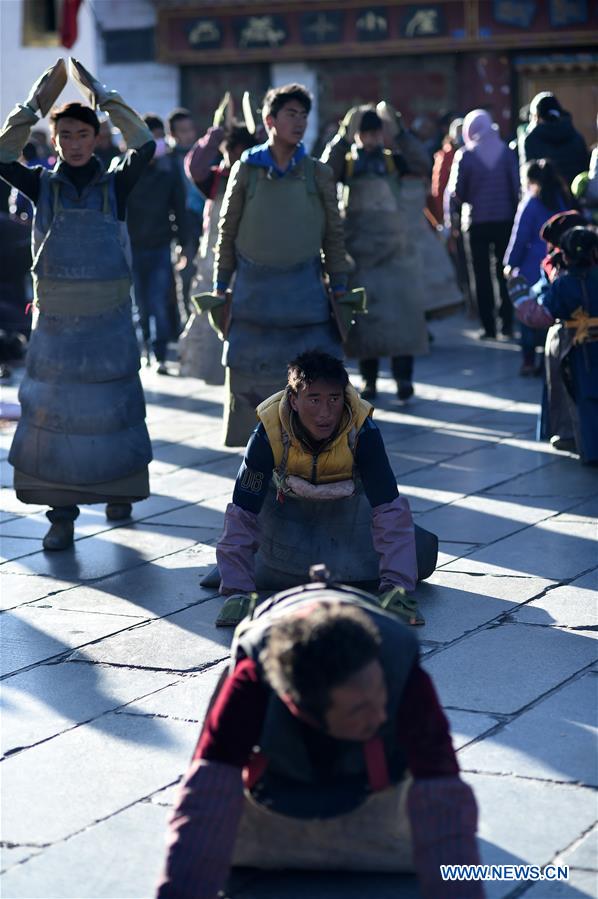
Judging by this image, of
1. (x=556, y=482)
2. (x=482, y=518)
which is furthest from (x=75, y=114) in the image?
(x=556, y=482)

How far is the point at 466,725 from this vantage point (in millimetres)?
4297

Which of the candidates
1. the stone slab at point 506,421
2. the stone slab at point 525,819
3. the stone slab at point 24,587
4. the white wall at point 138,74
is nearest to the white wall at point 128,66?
the white wall at point 138,74

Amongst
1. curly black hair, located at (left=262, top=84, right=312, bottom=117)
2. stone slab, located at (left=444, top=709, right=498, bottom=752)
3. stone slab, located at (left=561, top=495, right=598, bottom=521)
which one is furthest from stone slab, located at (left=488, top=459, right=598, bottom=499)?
stone slab, located at (left=444, top=709, right=498, bottom=752)

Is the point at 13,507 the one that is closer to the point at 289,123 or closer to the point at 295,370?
the point at 289,123

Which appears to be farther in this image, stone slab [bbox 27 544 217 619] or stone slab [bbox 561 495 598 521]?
stone slab [bbox 561 495 598 521]

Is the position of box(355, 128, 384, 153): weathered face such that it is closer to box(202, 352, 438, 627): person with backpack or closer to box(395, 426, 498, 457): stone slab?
box(395, 426, 498, 457): stone slab

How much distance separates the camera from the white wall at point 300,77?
21.5 m

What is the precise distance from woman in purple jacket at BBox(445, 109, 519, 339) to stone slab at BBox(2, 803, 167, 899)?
9193 millimetres

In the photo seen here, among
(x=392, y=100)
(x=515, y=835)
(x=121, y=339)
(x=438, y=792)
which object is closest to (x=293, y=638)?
(x=438, y=792)

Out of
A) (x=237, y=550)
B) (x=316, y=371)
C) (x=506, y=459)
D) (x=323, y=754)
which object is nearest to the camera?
(x=323, y=754)

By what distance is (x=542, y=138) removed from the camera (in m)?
12.3

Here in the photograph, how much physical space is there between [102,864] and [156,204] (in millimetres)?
8224

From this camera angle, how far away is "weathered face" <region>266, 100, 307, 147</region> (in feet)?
23.2

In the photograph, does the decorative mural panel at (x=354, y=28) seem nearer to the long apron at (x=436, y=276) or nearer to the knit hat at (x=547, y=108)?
the knit hat at (x=547, y=108)
